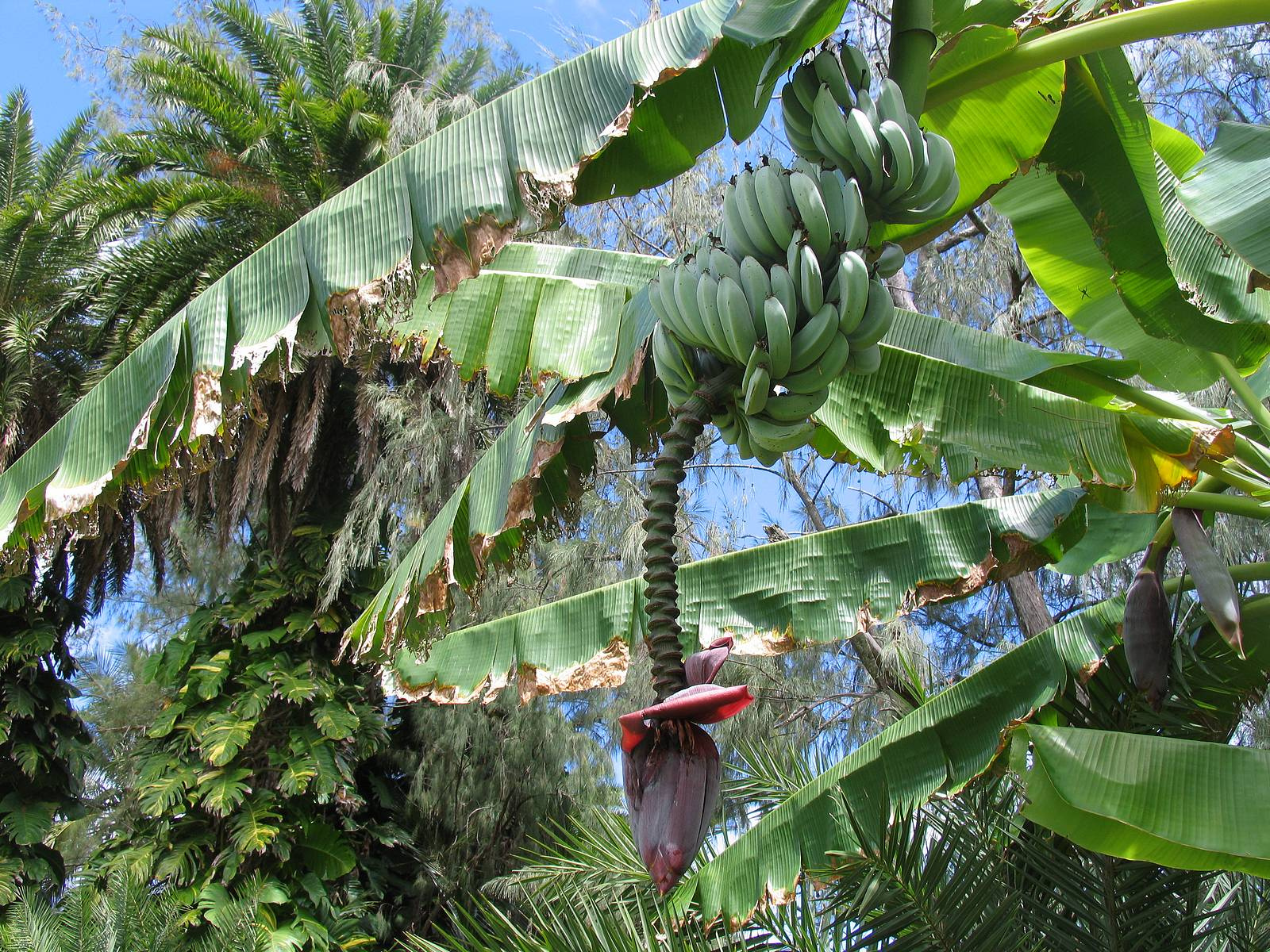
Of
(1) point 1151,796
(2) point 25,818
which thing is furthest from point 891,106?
(2) point 25,818

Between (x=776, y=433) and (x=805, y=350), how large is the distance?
164 millimetres

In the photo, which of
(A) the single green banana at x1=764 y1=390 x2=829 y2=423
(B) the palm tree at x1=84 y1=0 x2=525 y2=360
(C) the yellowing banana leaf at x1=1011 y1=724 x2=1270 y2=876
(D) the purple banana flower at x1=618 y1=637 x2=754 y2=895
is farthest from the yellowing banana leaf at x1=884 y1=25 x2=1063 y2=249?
(B) the palm tree at x1=84 y1=0 x2=525 y2=360

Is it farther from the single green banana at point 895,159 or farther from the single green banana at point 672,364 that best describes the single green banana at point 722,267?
the single green banana at point 895,159

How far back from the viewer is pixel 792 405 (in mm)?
1876

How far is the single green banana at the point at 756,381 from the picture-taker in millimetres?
1773

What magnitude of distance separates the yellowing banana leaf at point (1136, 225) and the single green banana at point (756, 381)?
202 centimetres

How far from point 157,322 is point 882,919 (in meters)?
6.32

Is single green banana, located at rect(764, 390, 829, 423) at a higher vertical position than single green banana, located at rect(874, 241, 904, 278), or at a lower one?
lower

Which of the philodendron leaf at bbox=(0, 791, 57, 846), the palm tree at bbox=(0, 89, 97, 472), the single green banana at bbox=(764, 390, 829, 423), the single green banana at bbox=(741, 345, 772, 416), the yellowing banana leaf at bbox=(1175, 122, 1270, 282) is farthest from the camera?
the palm tree at bbox=(0, 89, 97, 472)

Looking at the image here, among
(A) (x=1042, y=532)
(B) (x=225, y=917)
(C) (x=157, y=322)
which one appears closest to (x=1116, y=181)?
(A) (x=1042, y=532)

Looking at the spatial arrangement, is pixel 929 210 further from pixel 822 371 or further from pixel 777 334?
pixel 777 334

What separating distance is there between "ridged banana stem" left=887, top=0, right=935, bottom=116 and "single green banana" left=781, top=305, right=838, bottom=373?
26.5 inches

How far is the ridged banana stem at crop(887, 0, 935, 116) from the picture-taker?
226 centimetres

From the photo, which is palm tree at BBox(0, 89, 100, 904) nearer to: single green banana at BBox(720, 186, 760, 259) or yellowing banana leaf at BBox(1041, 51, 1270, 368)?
single green banana at BBox(720, 186, 760, 259)
